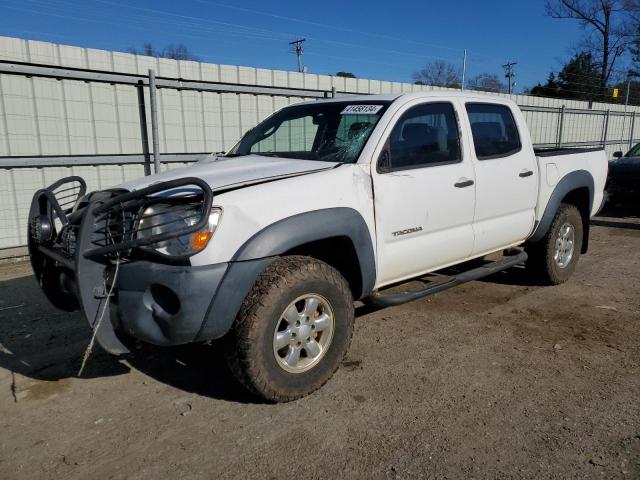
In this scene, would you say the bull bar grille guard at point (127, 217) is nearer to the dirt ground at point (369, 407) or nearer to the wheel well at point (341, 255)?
the wheel well at point (341, 255)

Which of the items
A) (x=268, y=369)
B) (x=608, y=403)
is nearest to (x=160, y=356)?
(x=268, y=369)

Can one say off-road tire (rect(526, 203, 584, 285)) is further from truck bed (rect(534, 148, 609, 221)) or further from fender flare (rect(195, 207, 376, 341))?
fender flare (rect(195, 207, 376, 341))

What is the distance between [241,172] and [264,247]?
71 cm

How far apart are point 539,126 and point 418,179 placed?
12.5m

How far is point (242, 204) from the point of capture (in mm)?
2904

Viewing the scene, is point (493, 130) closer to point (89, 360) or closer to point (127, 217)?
point (127, 217)

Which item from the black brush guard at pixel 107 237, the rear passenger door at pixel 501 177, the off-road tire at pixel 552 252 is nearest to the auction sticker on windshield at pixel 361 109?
the rear passenger door at pixel 501 177

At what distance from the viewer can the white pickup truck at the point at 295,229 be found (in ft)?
9.23

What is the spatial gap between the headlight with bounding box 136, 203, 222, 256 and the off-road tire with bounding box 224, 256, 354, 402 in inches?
16.9

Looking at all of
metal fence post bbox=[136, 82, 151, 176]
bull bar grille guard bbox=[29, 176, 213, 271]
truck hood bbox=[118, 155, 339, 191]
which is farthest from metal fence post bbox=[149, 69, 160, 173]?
bull bar grille guard bbox=[29, 176, 213, 271]

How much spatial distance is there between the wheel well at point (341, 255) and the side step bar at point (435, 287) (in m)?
0.21

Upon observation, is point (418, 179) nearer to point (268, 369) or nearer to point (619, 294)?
point (268, 369)

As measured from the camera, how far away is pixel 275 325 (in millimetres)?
3025

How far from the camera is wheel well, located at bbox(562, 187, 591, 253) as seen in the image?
5.69 m
